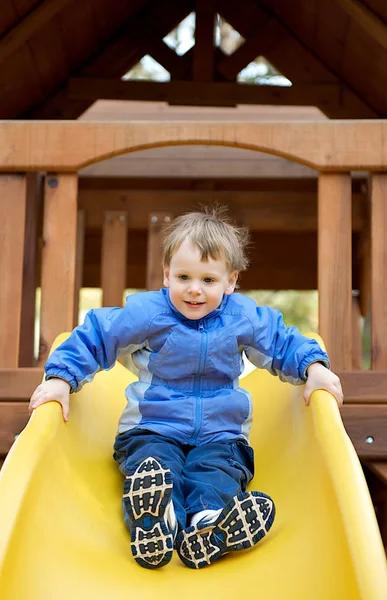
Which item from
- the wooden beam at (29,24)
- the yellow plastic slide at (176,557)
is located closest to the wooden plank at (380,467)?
the yellow plastic slide at (176,557)

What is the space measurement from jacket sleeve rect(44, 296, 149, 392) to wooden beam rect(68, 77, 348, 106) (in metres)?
2.98

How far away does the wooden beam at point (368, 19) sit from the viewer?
3.75m

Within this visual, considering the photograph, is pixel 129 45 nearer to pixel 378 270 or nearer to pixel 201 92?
pixel 201 92

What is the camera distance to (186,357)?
214 cm

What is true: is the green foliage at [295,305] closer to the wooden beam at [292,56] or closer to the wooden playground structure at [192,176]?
the wooden playground structure at [192,176]

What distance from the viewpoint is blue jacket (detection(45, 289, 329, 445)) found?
2.11 meters

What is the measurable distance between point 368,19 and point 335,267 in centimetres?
177

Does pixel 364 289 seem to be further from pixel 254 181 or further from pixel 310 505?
pixel 310 505

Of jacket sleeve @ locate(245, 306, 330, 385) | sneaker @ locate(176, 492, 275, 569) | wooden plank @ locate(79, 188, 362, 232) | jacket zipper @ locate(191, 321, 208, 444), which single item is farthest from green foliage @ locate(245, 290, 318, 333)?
sneaker @ locate(176, 492, 275, 569)

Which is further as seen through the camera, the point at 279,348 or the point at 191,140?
the point at 191,140

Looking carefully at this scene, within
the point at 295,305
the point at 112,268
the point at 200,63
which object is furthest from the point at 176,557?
the point at 295,305

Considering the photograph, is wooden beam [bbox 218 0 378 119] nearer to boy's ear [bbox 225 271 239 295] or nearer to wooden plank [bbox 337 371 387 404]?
wooden plank [bbox 337 371 387 404]

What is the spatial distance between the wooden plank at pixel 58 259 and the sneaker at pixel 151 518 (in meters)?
0.91

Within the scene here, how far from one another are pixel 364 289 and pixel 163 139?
324 centimetres
